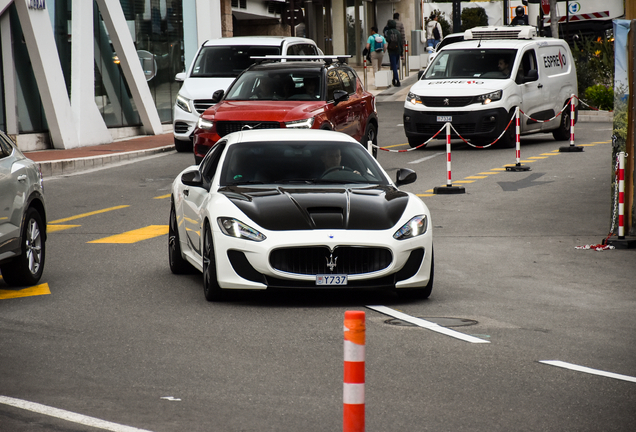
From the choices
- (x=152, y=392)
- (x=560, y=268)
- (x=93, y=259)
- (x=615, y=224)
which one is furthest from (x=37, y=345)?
(x=615, y=224)

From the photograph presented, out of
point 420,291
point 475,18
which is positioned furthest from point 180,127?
point 475,18

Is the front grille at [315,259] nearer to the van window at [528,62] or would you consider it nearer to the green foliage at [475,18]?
the van window at [528,62]

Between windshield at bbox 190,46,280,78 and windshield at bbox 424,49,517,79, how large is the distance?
3.52m

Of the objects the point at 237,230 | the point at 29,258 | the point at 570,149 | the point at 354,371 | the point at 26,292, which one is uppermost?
the point at 354,371

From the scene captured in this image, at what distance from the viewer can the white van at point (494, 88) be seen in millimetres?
22516

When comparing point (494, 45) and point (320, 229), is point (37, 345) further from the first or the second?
point (494, 45)

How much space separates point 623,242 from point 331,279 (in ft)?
15.9

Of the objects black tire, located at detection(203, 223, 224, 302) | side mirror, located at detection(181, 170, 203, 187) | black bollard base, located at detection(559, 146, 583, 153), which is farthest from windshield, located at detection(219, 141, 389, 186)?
black bollard base, located at detection(559, 146, 583, 153)

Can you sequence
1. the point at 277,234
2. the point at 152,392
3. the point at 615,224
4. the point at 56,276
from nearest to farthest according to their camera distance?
1. the point at 152,392
2. the point at 277,234
3. the point at 56,276
4. the point at 615,224

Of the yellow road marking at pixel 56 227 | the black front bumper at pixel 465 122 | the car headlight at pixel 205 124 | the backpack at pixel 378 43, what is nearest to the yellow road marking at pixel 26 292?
the yellow road marking at pixel 56 227

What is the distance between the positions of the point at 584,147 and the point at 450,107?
10.1 feet

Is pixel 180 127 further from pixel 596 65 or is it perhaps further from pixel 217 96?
pixel 596 65

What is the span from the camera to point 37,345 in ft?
24.3

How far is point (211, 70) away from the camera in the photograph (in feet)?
79.5
